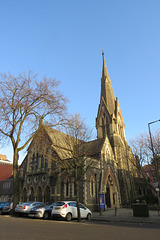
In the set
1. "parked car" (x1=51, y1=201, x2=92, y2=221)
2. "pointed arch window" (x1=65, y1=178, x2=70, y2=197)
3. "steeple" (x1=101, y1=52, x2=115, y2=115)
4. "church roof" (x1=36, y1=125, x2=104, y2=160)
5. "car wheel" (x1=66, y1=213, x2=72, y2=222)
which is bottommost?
"car wheel" (x1=66, y1=213, x2=72, y2=222)

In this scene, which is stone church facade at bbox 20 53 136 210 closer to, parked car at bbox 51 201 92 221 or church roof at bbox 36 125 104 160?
church roof at bbox 36 125 104 160

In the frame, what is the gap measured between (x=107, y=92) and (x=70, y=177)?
32090 millimetres

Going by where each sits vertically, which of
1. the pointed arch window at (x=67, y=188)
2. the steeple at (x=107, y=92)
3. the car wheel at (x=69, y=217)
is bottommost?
the car wheel at (x=69, y=217)

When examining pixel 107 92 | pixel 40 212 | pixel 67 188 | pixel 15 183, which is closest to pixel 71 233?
pixel 40 212

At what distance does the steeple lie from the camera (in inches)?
1944

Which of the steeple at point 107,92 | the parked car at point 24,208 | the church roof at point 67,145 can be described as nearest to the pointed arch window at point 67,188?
the church roof at point 67,145

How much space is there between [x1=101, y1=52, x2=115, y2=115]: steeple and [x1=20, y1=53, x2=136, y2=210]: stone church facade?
8.47 m

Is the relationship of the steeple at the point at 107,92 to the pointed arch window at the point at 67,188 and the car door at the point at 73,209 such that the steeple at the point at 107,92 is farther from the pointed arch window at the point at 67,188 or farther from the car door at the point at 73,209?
the car door at the point at 73,209

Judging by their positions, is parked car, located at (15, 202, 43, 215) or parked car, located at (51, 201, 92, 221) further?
parked car, located at (15, 202, 43, 215)

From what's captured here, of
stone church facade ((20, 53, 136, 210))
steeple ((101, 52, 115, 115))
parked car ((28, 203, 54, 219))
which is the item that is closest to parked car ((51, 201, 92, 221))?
parked car ((28, 203, 54, 219))

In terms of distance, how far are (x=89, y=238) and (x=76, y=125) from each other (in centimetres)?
1297

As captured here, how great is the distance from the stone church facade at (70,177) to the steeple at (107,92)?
8.47m

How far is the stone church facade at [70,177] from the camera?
24547 mm

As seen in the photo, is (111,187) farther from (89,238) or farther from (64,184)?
(89,238)
